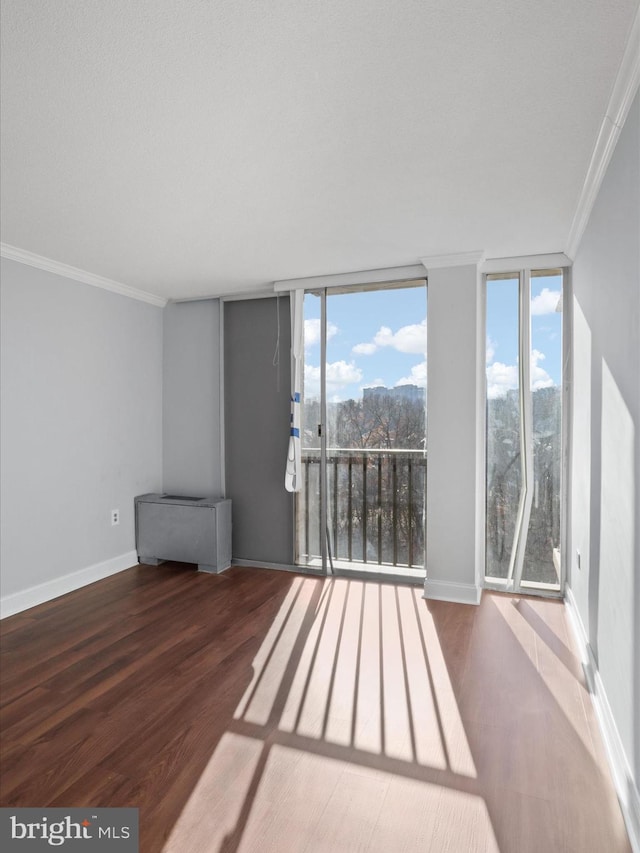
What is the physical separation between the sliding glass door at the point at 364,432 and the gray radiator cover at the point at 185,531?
0.65m

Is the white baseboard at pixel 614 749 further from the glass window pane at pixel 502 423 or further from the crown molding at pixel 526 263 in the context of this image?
the crown molding at pixel 526 263

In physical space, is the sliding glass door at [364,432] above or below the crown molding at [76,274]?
below

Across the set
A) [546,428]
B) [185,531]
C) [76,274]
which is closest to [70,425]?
[76,274]

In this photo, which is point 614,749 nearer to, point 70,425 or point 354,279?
point 354,279

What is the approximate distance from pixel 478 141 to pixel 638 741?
222 cm

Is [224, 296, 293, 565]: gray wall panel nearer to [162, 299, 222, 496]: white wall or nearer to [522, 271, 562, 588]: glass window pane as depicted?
[162, 299, 222, 496]: white wall

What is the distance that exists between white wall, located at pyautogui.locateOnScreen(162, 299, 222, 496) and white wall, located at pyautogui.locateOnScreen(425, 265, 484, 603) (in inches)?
78.5

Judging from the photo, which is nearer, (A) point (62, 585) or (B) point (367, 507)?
(A) point (62, 585)

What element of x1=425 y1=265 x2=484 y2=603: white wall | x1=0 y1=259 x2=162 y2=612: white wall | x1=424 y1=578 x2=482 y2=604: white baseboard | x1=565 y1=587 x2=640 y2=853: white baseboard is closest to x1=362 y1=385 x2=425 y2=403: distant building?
x1=425 y1=265 x2=484 y2=603: white wall

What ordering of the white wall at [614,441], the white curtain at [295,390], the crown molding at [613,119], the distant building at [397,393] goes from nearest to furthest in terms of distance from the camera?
the crown molding at [613,119]
the white wall at [614,441]
the distant building at [397,393]
the white curtain at [295,390]

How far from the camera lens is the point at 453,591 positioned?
369cm

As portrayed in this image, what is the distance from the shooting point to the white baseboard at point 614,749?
161 cm

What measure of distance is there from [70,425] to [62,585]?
119 centimetres

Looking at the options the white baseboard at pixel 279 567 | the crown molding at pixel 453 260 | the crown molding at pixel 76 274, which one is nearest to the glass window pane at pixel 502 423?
the crown molding at pixel 453 260
